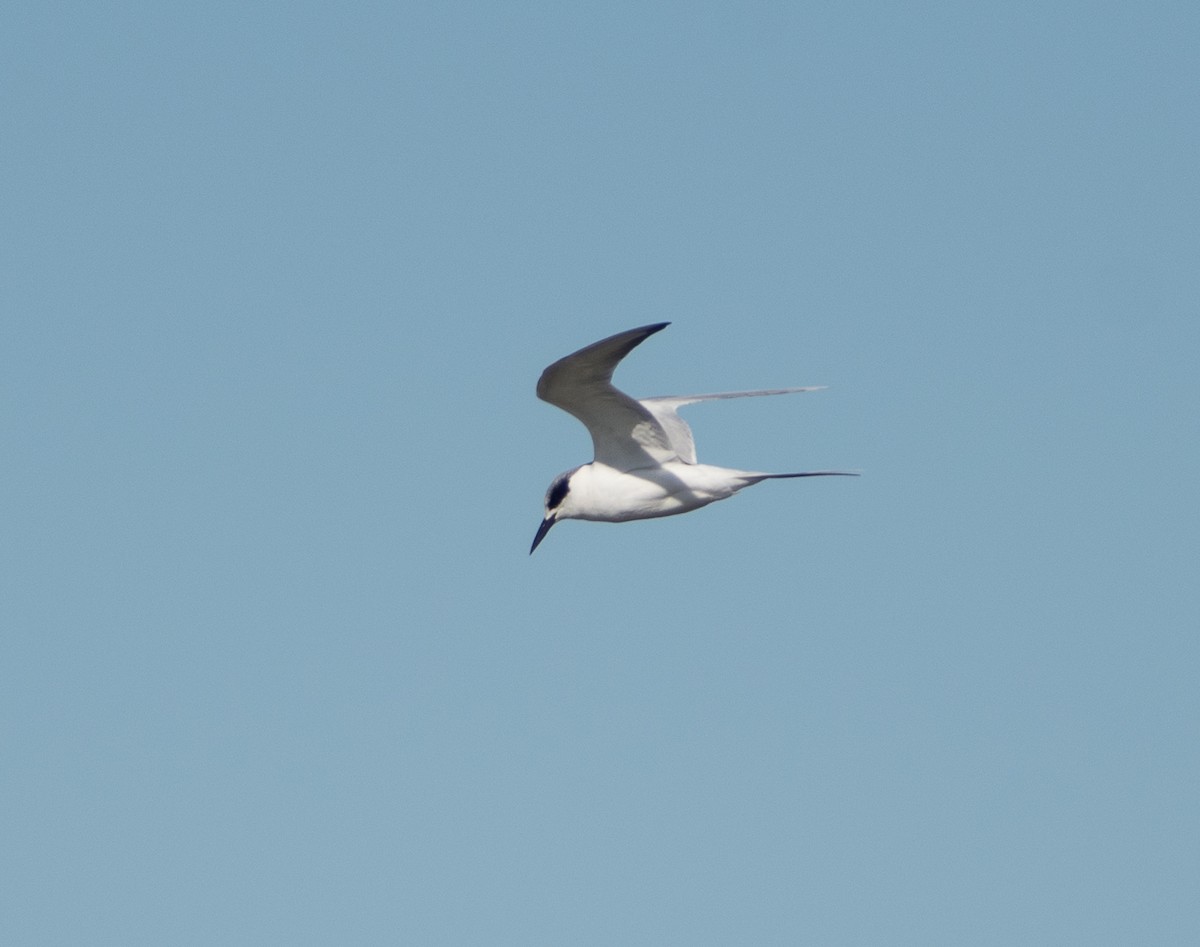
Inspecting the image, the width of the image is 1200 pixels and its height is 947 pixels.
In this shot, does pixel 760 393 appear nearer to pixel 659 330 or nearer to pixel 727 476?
pixel 727 476

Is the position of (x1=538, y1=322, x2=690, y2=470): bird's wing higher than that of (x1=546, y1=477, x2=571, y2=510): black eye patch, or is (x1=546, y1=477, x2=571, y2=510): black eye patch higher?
(x1=538, y1=322, x2=690, y2=470): bird's wing

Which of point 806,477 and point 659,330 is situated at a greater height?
point 659,330

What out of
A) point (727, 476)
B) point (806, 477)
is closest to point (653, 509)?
point (727, 476)

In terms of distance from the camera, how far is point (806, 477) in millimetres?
16406

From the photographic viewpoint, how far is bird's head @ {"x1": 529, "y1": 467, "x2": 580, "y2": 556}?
61.4 ft

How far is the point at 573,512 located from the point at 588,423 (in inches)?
56.4

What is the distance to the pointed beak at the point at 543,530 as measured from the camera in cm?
1923

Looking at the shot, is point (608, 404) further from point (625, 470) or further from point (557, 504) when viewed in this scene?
point (557, 504)

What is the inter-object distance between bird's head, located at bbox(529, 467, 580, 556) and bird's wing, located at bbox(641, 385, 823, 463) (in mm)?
1094

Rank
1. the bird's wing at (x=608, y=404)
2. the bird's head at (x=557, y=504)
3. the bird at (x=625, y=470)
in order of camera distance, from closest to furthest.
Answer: the bird's wing at (x=608, y=404) → the bird at (x=625, y=470) → the bird's head at (x=557, y=504)

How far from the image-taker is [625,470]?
59.9 ft

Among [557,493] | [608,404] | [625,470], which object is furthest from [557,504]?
[608,404]

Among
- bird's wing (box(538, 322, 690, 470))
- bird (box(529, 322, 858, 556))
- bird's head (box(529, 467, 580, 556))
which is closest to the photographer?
bird's wing (box(538, 322, 690, 470))

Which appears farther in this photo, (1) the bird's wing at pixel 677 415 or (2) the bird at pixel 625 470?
(1) the bird's wing at pixel 677 415
